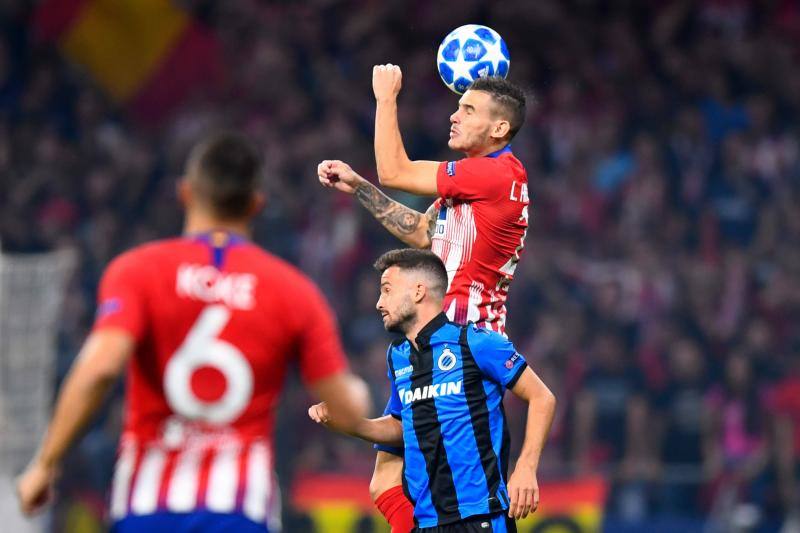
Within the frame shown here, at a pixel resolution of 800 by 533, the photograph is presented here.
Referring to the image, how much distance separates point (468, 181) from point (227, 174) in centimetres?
194

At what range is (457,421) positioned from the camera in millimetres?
5637

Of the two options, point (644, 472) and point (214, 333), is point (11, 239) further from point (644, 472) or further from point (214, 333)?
point (214, 333)

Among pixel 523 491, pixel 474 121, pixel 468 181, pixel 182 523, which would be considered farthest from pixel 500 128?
pixel 182 523

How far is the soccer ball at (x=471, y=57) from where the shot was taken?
6.33m

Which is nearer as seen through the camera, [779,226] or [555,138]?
[779,226]

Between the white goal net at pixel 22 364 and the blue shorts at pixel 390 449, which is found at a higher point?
the white goal net at pixel 22 364

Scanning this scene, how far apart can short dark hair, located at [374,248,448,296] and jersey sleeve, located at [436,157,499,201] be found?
33 cm

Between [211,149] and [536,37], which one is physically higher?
[536,37]

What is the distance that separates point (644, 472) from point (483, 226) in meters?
6.62

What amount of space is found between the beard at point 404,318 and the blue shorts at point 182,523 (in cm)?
169

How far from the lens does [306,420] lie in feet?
42.9

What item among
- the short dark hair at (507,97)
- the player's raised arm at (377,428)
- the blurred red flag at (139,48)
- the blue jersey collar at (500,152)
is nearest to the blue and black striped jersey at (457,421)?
the player's raised arm at (377,428)

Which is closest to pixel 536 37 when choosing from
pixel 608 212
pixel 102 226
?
pixel 608 212

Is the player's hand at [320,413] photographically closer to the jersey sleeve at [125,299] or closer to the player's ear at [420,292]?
the player's ear at [420,292]
